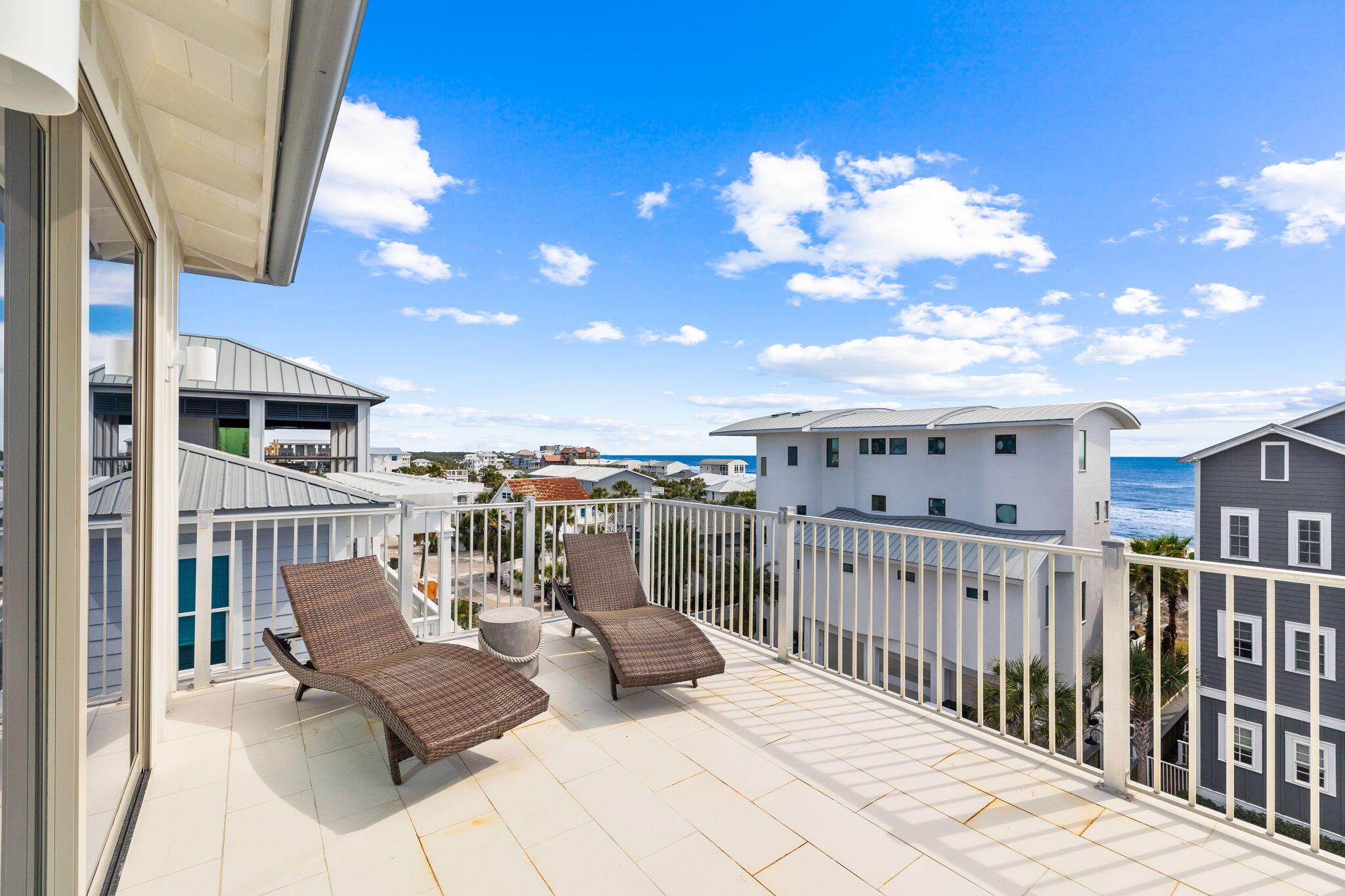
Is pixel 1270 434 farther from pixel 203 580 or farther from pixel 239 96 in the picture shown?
pixel 203 580

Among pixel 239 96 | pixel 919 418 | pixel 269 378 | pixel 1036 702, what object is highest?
pixel 269 378

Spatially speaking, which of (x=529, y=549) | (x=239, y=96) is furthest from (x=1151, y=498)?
(x=239, y=96)

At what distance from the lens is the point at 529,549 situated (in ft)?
16.9

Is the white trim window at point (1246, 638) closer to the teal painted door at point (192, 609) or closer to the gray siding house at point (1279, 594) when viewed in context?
the gray siding house at point (1279, 594)

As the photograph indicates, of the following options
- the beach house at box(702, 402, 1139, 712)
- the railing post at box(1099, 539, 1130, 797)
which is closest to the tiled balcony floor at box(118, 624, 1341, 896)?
A: the railing post at box(1099, 539, 1130, 797)

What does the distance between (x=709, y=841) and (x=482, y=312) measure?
89.8 feet

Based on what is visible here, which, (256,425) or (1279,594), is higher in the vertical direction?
(256,425)

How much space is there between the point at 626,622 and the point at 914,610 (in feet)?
39.6

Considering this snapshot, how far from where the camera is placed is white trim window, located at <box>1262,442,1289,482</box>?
42.5 ft

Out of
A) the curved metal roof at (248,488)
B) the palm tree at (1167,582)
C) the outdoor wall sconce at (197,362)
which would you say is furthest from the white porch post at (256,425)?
the palm tree at (1167,582)

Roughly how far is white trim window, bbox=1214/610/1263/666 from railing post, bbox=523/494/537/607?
1506cm

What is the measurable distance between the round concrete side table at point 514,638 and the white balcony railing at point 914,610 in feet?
1.35

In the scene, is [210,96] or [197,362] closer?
[210,96]

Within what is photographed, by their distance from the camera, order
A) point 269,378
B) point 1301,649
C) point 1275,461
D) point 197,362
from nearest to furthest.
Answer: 1. point 197,362
2. point 1301,649
3. point 1275,461
4. point 269,378
